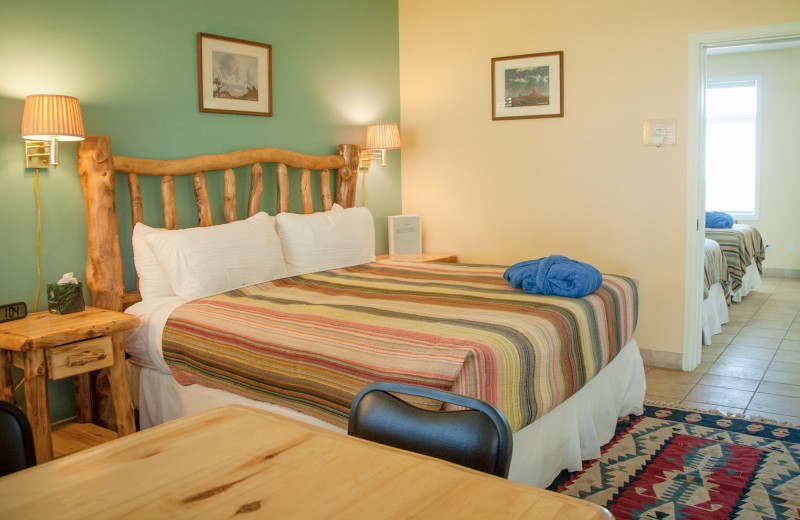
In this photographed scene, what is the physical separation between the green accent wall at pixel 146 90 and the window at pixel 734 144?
15.8 feet

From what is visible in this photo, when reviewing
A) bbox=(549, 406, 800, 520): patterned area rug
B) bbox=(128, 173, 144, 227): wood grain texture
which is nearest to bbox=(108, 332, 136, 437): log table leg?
bbox=(128, 173, 144, 227): wood grain texture

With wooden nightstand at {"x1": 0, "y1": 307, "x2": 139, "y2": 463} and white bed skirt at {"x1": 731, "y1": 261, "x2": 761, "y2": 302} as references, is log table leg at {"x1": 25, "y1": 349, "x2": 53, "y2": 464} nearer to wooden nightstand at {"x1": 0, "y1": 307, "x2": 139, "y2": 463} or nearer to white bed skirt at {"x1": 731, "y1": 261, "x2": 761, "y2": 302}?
wooden nightstand at {"x1": 0, "y1": 307, "x2": 139, "y2": 463}

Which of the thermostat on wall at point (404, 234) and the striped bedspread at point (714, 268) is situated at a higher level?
the thermostat on wall at point (404, 234)

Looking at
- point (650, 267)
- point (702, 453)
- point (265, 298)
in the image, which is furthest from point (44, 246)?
point (650, 267)

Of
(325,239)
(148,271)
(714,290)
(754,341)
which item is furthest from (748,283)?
(148,271)

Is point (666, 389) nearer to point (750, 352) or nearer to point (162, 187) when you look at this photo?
point (750, 352)

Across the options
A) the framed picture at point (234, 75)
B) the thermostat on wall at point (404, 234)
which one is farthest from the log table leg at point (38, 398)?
the thermostat on wall at point (404, 234)

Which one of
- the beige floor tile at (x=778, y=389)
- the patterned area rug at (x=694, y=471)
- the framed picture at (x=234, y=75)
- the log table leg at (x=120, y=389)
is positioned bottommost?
the patterned area rug at (x=694, y=471)

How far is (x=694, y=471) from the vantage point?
2535 mm

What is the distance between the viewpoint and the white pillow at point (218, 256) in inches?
117

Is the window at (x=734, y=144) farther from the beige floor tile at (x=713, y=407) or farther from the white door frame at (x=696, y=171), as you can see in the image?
the beige floor tile at (x=713, y=407)

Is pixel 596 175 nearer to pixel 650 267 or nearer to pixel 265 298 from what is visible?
pixel 650 267

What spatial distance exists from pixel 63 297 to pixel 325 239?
4.77 feet

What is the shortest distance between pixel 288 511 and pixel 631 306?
2.69 meters
